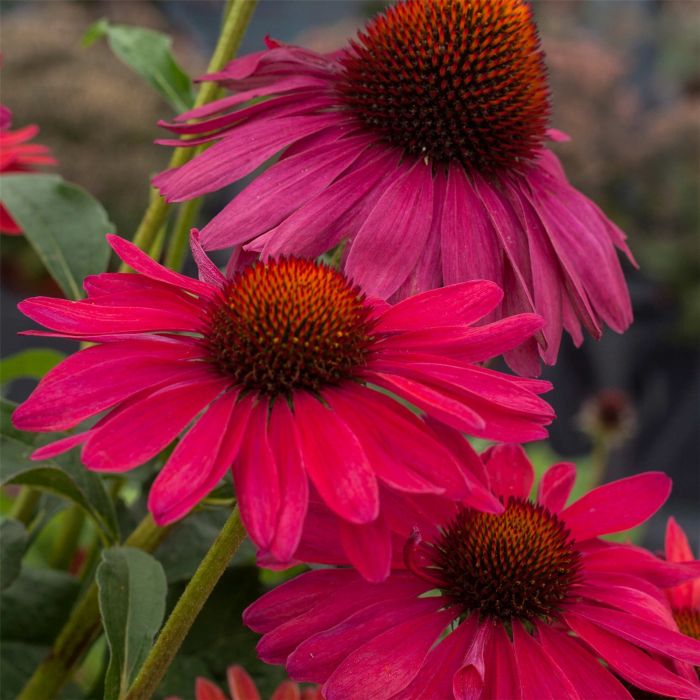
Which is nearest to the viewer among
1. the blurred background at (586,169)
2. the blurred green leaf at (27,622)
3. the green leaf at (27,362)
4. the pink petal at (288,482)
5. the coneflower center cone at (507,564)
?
the pink petal at (288,482)

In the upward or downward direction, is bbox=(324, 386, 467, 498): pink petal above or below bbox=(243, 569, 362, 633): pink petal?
above

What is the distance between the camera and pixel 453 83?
18.6 inches

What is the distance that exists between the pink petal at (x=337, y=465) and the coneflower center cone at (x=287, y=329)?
0.02 metres

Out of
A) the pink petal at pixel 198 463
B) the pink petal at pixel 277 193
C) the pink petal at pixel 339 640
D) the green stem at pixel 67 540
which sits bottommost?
the green stem at pixel 67 540

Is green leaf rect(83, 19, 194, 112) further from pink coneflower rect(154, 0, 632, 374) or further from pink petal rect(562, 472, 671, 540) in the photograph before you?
pink petal rect(562, 472, 671, 540)

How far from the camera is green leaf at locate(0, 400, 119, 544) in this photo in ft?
1.37

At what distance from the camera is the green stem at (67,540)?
0.56 meters

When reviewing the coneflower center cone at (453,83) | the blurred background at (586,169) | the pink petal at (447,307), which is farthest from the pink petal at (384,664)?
the blurred background at (586,169)

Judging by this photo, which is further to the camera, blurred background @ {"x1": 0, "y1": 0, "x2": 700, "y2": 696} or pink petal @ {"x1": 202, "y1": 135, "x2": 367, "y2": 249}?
blurred background @ {"x1": 0, "y1": 0, "x2": 700, "y2": 696}

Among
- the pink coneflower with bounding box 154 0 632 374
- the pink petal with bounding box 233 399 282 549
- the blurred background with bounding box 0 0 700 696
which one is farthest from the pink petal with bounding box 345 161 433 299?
the blurred background with bounding box 0 0 700 696

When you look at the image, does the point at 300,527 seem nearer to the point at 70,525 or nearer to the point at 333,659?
the point at 333,659

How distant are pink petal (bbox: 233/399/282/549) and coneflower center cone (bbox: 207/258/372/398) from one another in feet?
0.08

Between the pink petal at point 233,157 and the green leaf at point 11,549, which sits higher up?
the pink petal at point 233,157

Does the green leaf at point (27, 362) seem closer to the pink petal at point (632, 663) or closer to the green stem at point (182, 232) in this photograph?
the green stem at point (182, 232)
